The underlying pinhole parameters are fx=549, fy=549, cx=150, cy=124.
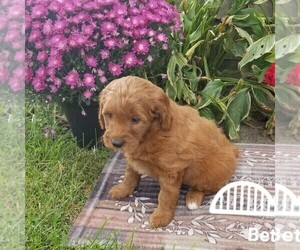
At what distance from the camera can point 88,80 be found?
1.49 m

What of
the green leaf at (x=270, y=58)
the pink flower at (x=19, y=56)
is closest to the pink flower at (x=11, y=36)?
the pink flower at (x=19, y=56)

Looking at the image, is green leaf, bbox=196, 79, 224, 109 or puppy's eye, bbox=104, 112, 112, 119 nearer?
puppy's eye, bbox=104, 112, 112, 119

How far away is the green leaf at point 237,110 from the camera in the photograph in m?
1.63

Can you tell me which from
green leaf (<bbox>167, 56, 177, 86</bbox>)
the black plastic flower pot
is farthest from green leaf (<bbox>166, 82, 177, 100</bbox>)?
the black plastic flower pot

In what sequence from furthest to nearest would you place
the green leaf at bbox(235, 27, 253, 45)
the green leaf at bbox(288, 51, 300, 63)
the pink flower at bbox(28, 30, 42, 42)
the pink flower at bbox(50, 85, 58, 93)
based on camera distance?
the green leaf at bbox(235, 27, 253, 45) < the pink flower at bbox(50, 85, 58, 93) < the pink flower at bbox(28, 30, 42, 42) < the green leaf at bbox(288, 51, 300, 63)

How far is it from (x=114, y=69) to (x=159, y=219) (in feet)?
1.37

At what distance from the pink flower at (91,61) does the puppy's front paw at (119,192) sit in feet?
1.20

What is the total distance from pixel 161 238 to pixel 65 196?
31cm

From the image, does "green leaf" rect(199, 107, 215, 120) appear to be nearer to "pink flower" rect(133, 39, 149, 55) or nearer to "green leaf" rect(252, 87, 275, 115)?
"green leaf" rect(252, 87, 275, 115)

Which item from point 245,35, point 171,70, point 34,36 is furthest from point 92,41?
point 245,35

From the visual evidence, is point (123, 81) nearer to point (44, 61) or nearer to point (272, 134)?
point (44, 61)

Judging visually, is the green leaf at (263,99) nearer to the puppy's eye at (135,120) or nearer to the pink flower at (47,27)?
the puppy's eye at (135,120)

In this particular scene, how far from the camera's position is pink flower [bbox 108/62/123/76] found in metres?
1.46

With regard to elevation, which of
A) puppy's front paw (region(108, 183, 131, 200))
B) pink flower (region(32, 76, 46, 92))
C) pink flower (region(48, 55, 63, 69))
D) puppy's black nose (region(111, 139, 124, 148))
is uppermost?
pink flower (region(48, 55, 63, 69))
